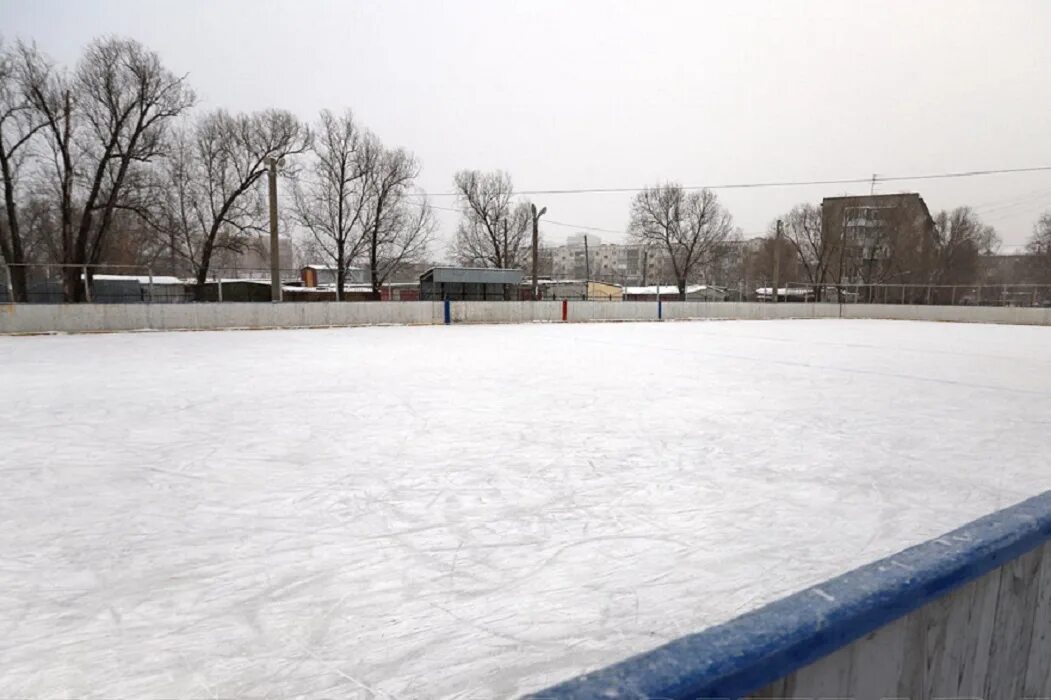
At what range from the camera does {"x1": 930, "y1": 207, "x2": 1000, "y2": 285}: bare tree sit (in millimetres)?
53281

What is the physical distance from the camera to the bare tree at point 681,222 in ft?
186

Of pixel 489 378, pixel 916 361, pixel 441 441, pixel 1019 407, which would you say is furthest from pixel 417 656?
pixel 916 361

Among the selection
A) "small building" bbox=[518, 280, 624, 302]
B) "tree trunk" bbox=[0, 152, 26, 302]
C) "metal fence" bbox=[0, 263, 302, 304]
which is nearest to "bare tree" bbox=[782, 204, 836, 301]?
"small building" bbox=[518, 280, 624, 302]

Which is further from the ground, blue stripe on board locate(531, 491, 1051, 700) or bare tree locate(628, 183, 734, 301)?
bare tree locate(628, 183, 734, 301)

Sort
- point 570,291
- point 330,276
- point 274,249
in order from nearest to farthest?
point 274,249 < point 330,276 < point 570,291

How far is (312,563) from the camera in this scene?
3.04 meters

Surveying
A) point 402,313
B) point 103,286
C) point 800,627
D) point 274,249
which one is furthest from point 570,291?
point 800,627

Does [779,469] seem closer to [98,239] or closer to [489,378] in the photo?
[489,378]

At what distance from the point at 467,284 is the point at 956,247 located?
158 ft

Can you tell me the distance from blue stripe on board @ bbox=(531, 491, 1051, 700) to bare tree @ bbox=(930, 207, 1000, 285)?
62478 millimetres

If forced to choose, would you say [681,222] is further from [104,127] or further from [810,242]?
[104,127]

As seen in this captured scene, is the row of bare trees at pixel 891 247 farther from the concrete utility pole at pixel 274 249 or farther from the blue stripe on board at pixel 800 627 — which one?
the blue stripe on board at pixel 800 627

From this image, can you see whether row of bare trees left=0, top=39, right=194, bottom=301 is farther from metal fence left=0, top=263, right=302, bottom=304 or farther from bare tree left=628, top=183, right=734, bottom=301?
bare tree left=628, top=183, right=734, bottom=301

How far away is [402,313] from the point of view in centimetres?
2238
